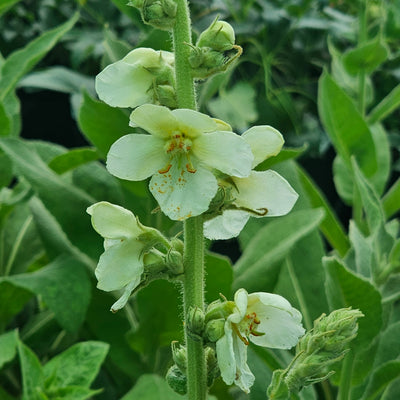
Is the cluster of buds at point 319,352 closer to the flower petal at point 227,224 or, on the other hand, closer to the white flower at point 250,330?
the white flower at point 250,330

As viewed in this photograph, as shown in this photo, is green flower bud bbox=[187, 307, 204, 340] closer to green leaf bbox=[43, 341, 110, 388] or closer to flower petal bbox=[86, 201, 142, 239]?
flower petal bbox=[86, 201, 142, 239]

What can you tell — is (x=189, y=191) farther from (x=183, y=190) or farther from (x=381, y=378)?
(x=381, y=378)

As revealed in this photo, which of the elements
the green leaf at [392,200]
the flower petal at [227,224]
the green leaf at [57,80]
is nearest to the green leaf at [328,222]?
the green leaf at [392,200]

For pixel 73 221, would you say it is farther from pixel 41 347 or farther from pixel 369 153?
pixel 369 153

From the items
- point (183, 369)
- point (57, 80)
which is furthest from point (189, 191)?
point (57, 80)

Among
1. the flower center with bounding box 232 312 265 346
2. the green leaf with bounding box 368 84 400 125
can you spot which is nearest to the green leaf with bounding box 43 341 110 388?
the flower center with bounding box 232 312 265 346

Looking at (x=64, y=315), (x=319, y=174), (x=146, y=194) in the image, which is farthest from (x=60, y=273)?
(x=319, y=174)
